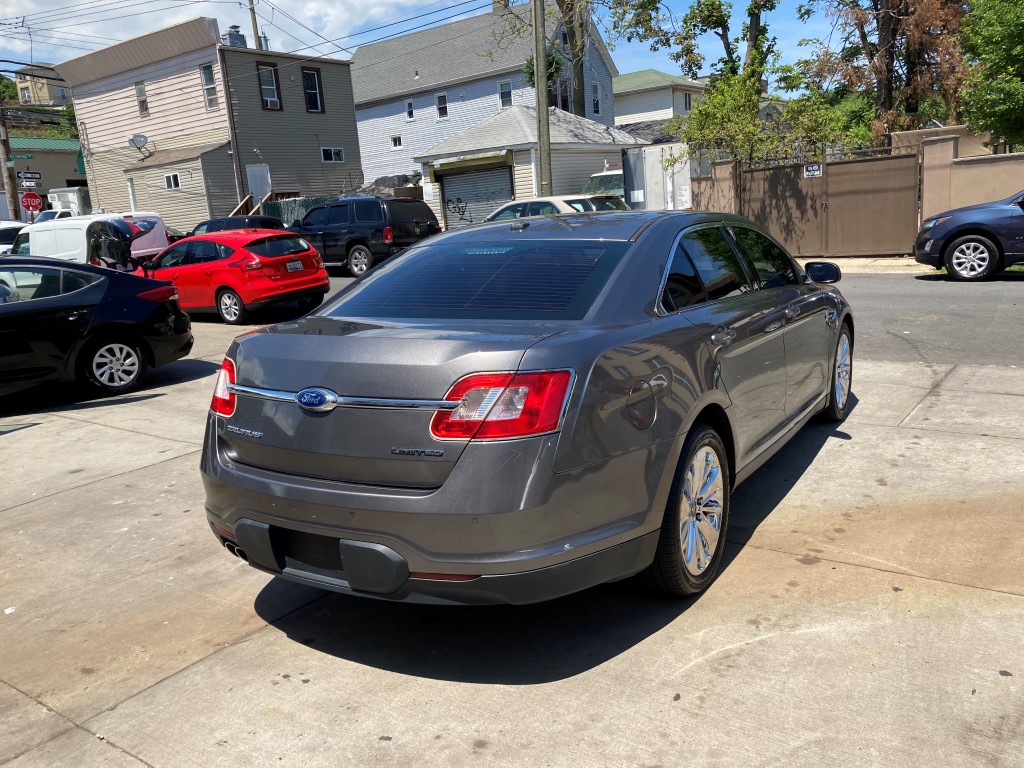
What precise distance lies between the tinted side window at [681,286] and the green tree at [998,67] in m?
18.3

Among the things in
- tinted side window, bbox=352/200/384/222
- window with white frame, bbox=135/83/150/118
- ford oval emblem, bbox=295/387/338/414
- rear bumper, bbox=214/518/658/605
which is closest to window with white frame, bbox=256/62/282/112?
window with white frame, bbox=135/83/150/118

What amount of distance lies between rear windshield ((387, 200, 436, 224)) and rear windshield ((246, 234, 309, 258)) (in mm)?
5817

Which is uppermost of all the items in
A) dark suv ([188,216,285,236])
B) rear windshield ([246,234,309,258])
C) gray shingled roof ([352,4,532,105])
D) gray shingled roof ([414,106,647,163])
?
gray shingled roof ([352,4,532,105])

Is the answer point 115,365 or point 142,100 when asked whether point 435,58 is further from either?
point 115,365

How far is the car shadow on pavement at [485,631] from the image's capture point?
3.38 meters

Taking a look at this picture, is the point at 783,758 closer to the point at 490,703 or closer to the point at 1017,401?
the point at 490,703

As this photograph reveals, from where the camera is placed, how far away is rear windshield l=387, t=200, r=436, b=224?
64.8ft

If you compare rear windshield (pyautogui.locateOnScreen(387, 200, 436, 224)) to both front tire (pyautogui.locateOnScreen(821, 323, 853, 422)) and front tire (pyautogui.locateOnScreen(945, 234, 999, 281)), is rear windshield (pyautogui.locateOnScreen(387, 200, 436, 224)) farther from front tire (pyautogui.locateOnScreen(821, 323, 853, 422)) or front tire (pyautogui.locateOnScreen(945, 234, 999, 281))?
front tire (pyautogui.locateOnScreen(821, 323, 853, 422))

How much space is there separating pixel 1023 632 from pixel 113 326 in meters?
8.34

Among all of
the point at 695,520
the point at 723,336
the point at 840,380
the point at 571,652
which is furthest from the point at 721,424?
the point at 840,380

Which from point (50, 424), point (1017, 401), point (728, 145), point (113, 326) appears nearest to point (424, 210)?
point (728, 145)

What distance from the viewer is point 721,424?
404 centimetres

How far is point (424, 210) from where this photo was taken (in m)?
20.7

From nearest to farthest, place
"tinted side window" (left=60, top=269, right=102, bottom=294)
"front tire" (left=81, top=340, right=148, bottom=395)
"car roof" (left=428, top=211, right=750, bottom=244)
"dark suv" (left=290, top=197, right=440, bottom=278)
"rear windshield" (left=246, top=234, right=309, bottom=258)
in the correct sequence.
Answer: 1. "car roof" (left=428, top=211, right=750, bottom=244)
2. "tinted side window" (left=60, top=269, right=102, bottom=294)
3. "front tire" (left=81, top=340, right=148, bottom=395)
4. "rear windshield" (left=246, top=234, right=309, bottom=258)
5. "dark suv" (left=290, top=197, right=440, bottom=278)
